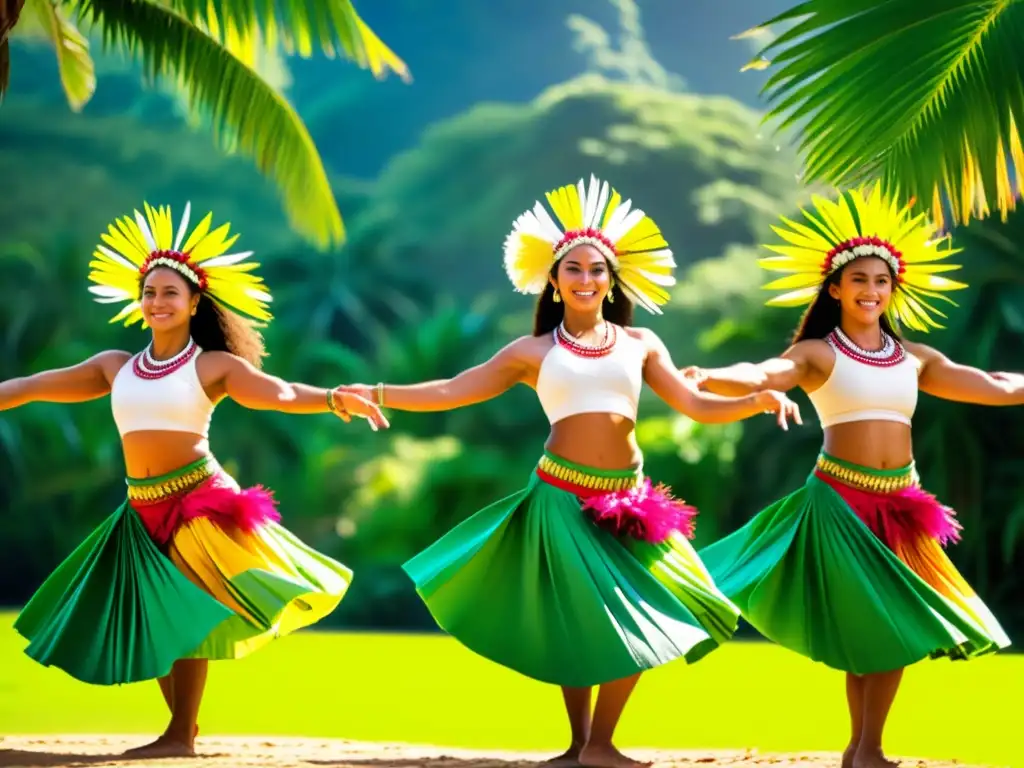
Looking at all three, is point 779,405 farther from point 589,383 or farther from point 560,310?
point 560,310

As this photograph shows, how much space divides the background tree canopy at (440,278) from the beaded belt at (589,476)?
1465mm

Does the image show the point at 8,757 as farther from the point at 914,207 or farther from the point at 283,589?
the point at 914,207

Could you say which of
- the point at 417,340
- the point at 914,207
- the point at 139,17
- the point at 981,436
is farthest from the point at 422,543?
the point at 914,207

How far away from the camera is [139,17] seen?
7055 millimetres

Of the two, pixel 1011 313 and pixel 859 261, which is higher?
pixel 1011 313

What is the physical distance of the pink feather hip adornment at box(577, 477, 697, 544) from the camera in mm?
4469

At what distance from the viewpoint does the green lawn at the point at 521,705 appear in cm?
593

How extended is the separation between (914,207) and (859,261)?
55cm

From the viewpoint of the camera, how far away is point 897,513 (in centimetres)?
469

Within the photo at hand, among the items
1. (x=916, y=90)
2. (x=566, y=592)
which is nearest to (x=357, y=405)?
(x=566, y=592)

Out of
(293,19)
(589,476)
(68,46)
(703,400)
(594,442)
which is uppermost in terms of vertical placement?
(68,46)

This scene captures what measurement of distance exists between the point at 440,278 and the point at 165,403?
22121 mm

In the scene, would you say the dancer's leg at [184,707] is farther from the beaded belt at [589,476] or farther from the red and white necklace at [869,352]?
the red and white necklace at [869,352]

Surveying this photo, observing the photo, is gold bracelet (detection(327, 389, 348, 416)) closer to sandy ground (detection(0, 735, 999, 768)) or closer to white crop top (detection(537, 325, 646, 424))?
white crop top (detection(537, 325, 646, 424))
